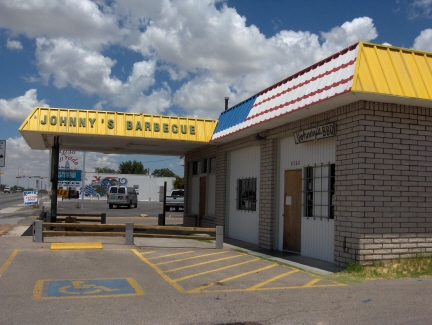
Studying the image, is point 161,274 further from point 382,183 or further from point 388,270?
point 382,183

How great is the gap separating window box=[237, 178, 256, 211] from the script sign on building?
3.61m

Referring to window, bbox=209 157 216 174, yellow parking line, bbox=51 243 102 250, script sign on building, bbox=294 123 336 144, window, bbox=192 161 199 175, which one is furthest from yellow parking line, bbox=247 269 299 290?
window, bbox=192 161 199 175

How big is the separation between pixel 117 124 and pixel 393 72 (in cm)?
1044

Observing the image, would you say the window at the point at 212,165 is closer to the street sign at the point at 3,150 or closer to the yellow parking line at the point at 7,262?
the street sign at the point at 3,150

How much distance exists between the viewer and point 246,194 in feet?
56.5

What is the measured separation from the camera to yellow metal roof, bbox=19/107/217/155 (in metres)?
17.0

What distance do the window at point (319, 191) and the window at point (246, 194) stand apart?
11.4ft

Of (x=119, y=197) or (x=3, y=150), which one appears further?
(x=119, y=197)

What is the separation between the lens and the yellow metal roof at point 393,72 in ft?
32.8

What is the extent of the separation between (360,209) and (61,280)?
20.8ft

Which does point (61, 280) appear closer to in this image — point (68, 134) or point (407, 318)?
point (407, 318)

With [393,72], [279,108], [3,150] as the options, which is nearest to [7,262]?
[3,150]

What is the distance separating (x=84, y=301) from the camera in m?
7.94

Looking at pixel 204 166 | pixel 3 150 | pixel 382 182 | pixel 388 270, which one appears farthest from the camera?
pixel 204 166
